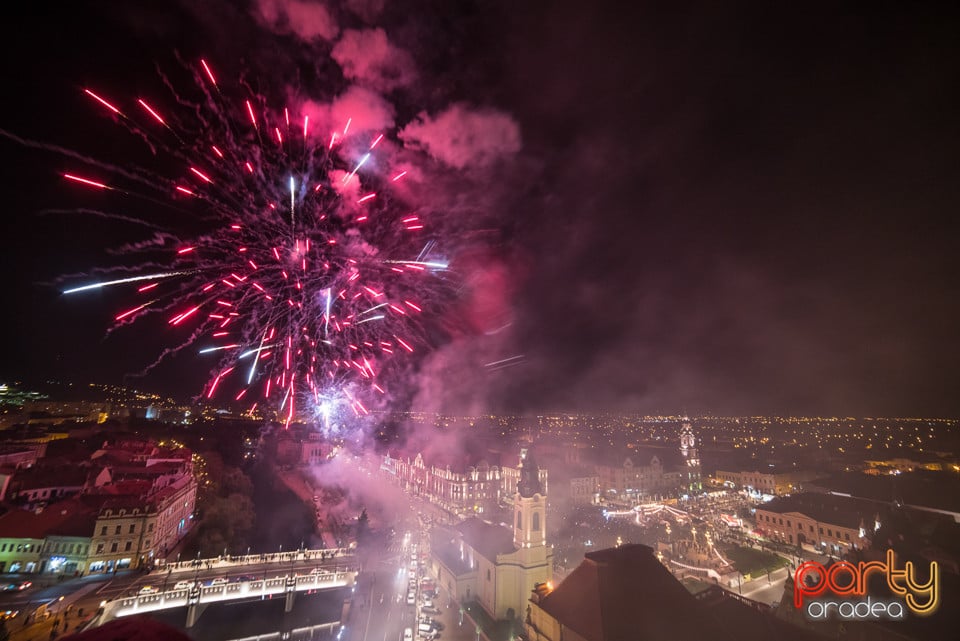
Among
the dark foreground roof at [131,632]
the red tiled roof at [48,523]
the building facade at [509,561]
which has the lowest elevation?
the building facade at [509,561]

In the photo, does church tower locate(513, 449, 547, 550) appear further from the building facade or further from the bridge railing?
the bridge railing

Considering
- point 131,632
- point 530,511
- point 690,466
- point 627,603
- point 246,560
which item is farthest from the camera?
point 690,466

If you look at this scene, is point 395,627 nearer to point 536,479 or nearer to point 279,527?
point 536,479

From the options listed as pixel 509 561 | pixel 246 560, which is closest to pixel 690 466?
pixel 509 561

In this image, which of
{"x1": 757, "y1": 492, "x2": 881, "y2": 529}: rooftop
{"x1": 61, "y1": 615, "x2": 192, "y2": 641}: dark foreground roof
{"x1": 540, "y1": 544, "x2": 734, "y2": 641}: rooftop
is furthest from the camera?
{"x1": 757, "y1": 492, "x2": 881, "y2": 529}: rooftop

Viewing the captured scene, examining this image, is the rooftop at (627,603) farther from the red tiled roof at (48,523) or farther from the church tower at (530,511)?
the red tiled roof at (48,523)

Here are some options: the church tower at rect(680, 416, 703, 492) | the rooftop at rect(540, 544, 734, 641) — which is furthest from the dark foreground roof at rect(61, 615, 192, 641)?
the church tower at rect(680, 416, 703, 492)

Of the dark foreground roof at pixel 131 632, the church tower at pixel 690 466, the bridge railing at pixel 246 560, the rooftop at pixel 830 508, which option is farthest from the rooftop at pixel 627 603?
the church tower at pixel 690 466

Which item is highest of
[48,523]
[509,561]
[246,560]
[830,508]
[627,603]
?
[48,523]

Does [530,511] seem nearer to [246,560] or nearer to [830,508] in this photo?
[246,560]
